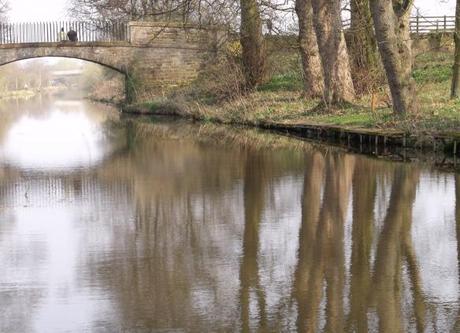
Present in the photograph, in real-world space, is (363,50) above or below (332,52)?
above

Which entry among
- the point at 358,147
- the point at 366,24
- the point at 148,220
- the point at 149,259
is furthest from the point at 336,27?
the point at 149,259

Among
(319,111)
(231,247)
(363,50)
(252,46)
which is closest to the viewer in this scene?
(231,247)

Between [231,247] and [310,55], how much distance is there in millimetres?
19005

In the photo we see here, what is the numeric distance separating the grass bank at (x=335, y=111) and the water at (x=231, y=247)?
7.37 ft

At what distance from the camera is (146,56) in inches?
1597

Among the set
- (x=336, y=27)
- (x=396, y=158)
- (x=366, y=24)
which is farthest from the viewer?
(x=366, y=24)

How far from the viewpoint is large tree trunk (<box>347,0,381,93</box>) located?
25391 millimetres

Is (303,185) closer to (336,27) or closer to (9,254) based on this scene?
(9,254)

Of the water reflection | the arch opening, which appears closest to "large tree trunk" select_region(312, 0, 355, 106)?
the water reflection

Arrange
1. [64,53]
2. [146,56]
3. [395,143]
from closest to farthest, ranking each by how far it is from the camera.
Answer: [395,143], [64,53], [146,56]

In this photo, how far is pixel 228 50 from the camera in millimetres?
34094

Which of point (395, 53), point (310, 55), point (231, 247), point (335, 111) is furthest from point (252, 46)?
point (231, 247)

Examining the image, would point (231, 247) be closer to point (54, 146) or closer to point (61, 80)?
point (54, 146)

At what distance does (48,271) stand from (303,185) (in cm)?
600
